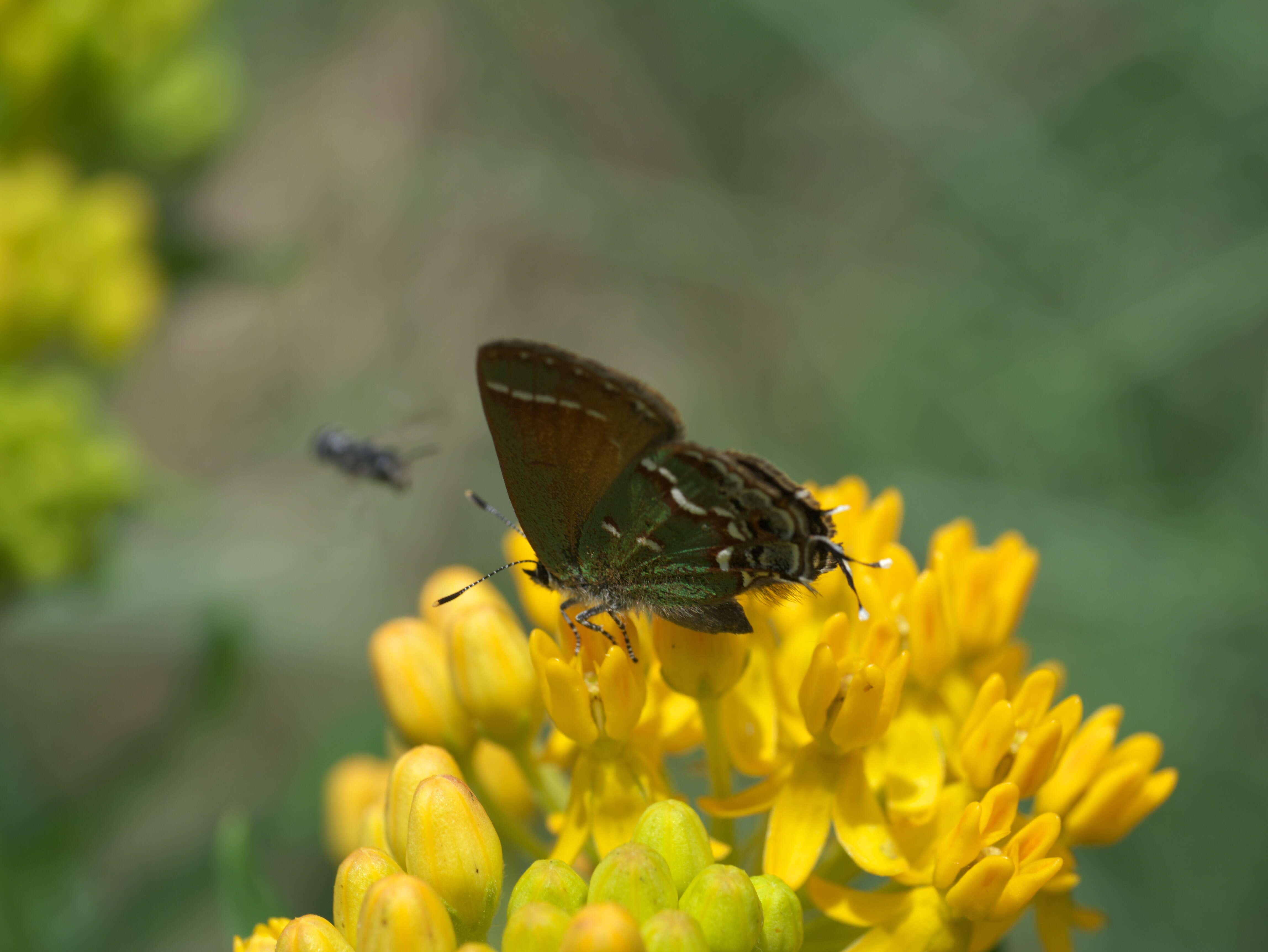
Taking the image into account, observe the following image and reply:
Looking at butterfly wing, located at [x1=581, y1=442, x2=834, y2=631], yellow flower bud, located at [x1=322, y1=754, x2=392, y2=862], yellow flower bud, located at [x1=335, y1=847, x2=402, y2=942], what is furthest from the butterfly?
yellow flower bud, located at [x1=322, y1=754, x2=392, y2=862]

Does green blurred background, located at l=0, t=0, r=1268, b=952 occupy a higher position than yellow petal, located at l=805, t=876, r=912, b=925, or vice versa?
green blurred background, located at l=0, t=0, r=1268, b=952

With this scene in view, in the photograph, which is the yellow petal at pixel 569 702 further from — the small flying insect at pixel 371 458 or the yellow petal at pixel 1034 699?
the small flying insect at pixel 371 458

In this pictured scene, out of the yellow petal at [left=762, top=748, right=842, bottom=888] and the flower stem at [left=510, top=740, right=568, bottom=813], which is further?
the flower stem at [left=510, top=740, right=568, bottom=813]

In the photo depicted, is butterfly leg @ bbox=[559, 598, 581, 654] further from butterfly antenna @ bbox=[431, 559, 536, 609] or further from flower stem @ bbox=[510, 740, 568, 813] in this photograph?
flower stem @ bbox=[510, 740, 568, 813]

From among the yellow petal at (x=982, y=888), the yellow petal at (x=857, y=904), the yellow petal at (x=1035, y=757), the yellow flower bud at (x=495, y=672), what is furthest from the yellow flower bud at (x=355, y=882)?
the yellow petal at (x=1035, y=757)

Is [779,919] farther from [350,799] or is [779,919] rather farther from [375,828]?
[350,799]

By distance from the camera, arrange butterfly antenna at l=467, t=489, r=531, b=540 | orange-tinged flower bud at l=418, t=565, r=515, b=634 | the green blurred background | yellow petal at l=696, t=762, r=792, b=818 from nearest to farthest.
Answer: yellow petal at l=696, t=762, r=792, b=818
butterfly antenna at l=467, t=489, r=531, b=540
orange-tinged flower bud at l=418, t=565, r=515, b=634
the green blurred background

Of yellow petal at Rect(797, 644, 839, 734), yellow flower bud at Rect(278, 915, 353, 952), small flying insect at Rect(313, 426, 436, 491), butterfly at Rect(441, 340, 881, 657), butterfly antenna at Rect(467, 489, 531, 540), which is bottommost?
yellow flower bud at Rect(278, 915, 353, 952)

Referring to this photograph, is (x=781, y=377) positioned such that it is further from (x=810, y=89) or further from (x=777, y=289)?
(x=810, y=89)

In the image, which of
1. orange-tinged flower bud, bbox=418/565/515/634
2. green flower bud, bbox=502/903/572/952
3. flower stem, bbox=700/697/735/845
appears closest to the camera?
green flower bud, bbox=502/903/572/952
